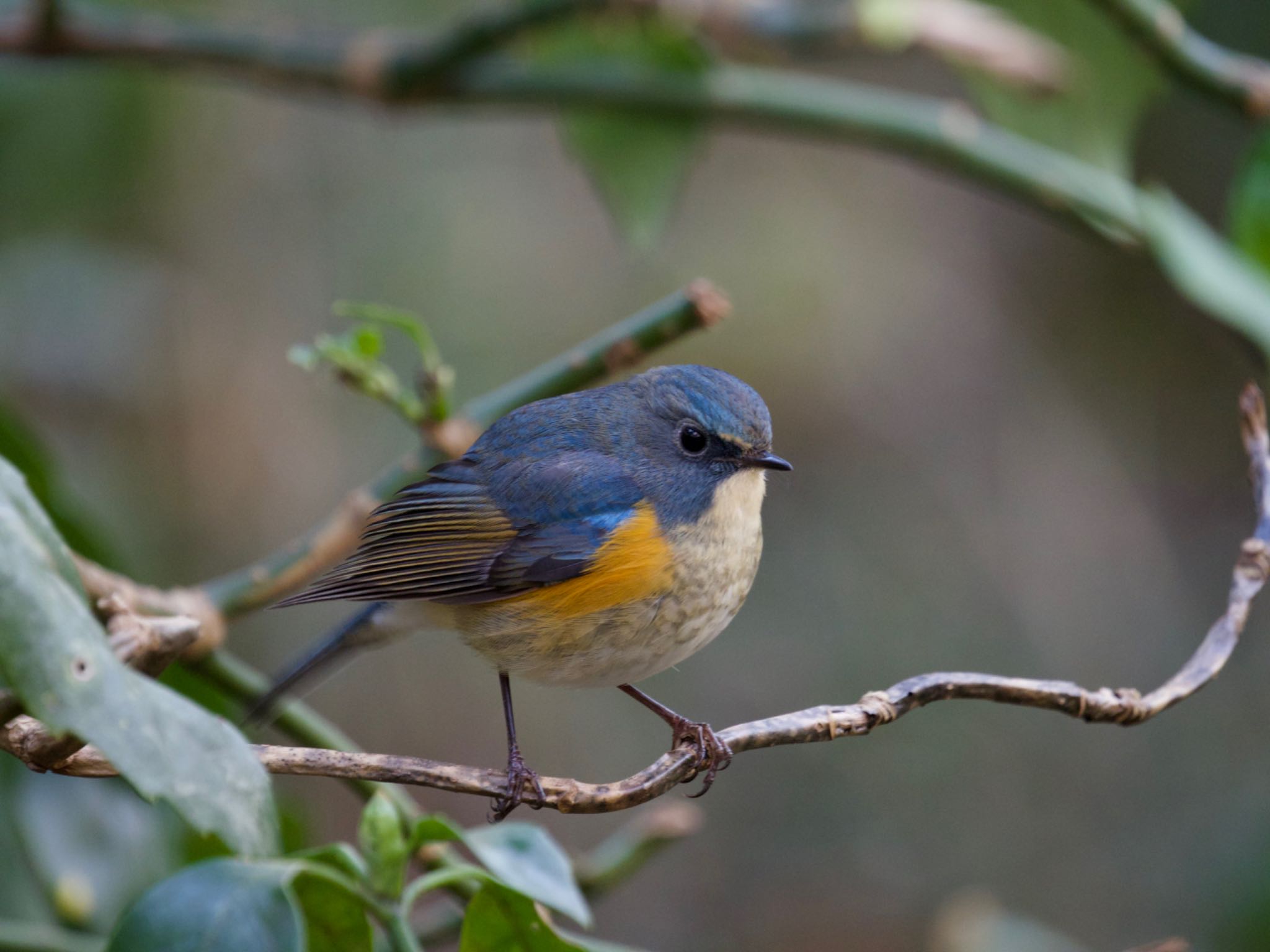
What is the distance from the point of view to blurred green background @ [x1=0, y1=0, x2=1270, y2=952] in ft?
15.7

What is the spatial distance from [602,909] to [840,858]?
1083 mm

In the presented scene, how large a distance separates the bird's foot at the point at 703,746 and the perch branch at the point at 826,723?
1.57 ft

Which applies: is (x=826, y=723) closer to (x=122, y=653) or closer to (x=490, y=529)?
(x=122, y=653)

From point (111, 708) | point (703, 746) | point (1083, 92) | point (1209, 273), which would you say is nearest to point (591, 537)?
point (703, 746)

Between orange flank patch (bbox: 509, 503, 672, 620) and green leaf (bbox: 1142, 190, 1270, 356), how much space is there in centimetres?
107

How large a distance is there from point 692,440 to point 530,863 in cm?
108

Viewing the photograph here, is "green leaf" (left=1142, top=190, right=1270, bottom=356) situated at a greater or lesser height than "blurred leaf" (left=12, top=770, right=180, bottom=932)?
greater

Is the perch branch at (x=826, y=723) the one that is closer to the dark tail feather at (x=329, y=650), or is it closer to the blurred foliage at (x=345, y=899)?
the blurred foliage at (x=345, y=899)

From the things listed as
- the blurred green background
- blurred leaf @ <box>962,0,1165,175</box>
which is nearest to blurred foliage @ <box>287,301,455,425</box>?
blurred leaf @ <box>962,0,1165,175</box>

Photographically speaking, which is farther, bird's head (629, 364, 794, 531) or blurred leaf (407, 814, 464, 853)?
bird's head (629, 364, 794, 531)

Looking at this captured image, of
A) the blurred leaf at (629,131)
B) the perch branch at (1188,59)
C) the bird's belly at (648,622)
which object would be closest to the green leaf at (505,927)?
the bird's belly at (648,622)

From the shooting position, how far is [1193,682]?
1708 mm

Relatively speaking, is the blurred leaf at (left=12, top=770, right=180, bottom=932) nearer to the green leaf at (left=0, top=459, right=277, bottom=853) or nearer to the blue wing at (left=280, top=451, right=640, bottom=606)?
the blue wing at (left=280, top=451, right=640, bottom=606)

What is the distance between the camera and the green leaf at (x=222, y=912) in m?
1.44
